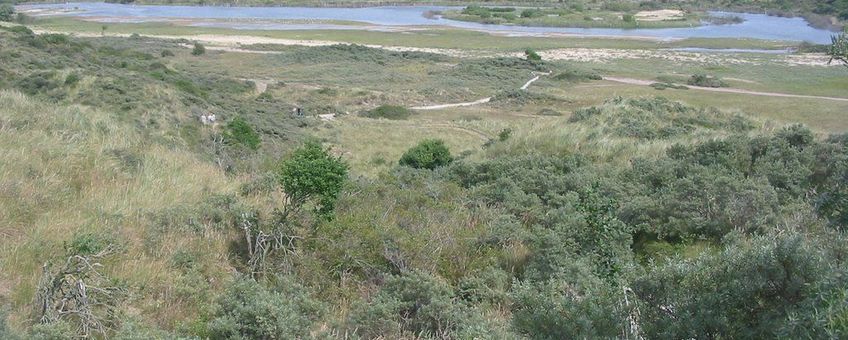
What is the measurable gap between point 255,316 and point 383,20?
115665mm

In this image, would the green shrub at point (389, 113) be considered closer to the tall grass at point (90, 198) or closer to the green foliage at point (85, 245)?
the tall grass at point (90, 198)

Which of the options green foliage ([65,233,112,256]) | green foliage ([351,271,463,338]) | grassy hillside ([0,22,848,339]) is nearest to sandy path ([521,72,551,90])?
grassy hillside ([0,22,848,339])

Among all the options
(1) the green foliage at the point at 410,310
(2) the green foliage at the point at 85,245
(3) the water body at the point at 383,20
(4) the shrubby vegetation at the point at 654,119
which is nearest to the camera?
(1) the green foliage at the point at 410,310

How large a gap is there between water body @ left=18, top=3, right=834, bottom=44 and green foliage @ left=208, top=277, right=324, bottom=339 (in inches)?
3523

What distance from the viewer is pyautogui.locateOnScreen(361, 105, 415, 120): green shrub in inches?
1491

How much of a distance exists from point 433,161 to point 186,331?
45.7 ft

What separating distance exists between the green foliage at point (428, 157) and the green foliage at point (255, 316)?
13.2 metres

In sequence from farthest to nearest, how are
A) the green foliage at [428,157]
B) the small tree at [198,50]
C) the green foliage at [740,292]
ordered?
the small tree at [198,50] < the green foliage at [428,157] < the green foliage at [740,292]

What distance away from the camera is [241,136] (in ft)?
72.5

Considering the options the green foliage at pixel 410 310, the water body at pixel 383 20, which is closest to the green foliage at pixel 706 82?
the water body at pixel 383 20

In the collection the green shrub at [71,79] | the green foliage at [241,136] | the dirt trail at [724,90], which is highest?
the green shrub at [71,79]

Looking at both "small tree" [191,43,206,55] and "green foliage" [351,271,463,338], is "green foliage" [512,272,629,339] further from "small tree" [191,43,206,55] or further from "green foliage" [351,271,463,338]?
"small tree" [191,43,206,55]

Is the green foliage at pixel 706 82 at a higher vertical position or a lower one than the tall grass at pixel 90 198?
lower

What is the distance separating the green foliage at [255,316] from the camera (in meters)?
4.46
